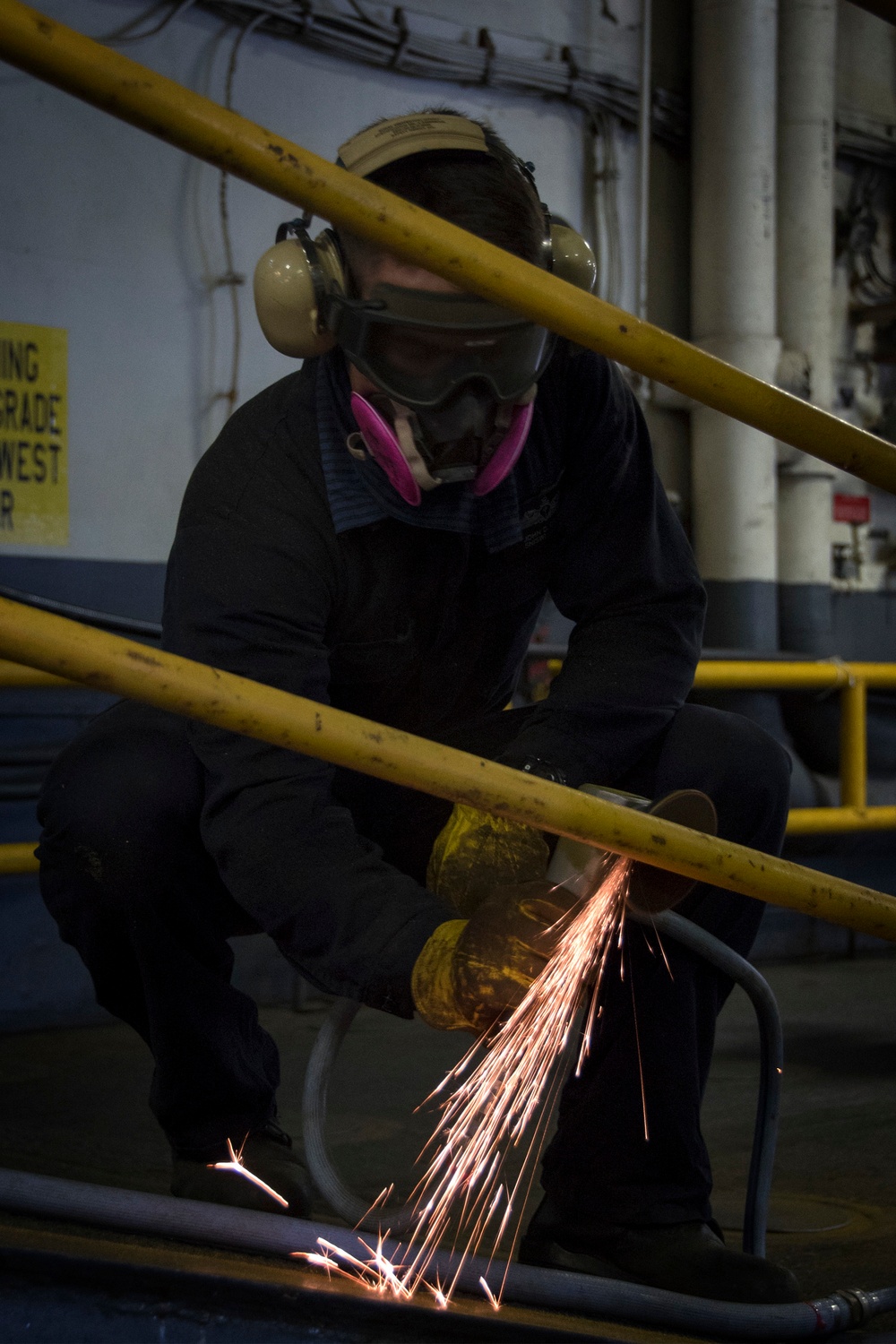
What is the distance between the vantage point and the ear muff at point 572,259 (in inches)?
57.5

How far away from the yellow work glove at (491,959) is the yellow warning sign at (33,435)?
2.19 m

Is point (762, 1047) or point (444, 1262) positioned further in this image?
point (762, 1047)

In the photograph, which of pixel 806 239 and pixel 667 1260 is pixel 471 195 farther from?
pixel 806 239

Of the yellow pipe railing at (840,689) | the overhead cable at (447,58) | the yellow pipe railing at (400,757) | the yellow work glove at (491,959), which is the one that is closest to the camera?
the yellow pipe railing at (400,757)

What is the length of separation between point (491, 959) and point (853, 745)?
2.26m

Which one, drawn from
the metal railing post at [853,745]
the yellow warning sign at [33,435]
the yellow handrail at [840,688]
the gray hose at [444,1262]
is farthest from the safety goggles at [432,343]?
the metal railing post at [853,745]

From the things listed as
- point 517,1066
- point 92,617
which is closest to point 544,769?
point 517,1066

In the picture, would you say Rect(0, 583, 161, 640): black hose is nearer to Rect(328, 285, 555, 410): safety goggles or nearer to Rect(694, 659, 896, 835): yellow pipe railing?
Rect(694, 659, 896, 835): yellow pipe railing

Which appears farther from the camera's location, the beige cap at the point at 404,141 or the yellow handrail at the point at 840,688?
the yellow handrail at the point at 840,688

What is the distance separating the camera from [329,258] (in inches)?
53.5

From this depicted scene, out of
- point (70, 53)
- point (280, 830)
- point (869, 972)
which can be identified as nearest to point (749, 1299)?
point (280, 830)

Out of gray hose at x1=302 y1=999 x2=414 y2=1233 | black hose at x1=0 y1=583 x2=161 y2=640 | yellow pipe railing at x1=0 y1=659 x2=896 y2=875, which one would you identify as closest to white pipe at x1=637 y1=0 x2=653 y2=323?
yellow pipe railing at x1=0 y1=659 x2=896 y2=875

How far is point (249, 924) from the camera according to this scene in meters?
1.59

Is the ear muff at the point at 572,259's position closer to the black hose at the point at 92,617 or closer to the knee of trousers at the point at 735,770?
the knee of trousers at the point at 735,770
